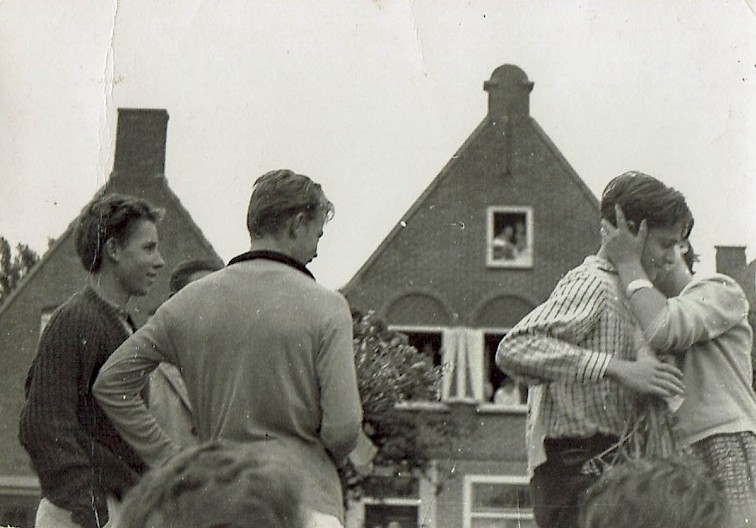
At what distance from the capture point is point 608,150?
4039mm

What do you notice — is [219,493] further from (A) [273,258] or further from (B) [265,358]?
(A) [273,258]

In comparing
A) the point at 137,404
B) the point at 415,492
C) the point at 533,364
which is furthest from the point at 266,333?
the point at 415,492

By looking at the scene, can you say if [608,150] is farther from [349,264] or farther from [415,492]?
[415,492]

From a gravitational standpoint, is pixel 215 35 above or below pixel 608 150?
above

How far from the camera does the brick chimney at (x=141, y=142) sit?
367 centimetres

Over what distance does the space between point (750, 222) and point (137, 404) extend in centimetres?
237

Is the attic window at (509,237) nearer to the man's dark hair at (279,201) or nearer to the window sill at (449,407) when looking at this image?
the window sill at (449,407)

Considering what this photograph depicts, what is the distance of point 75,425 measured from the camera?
199cm

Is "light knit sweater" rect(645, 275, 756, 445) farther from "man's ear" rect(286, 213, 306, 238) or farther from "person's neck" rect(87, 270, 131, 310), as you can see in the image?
"person's neck" rect(87, 270, 131, 310)

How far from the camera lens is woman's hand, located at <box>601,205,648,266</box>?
2193 millimetres

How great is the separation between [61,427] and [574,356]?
943mm

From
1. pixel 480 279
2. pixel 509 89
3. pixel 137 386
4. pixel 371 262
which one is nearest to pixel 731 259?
pixel 371 262

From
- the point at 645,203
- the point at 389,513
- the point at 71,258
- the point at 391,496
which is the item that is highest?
the point at 645,203

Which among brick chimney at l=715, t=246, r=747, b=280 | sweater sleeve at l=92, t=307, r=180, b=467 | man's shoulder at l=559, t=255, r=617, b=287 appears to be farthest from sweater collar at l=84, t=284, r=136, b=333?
brick chimney at l=715, t=246, r=747, b=280
